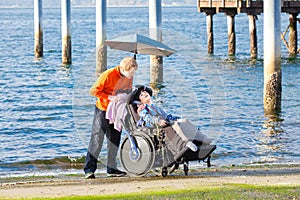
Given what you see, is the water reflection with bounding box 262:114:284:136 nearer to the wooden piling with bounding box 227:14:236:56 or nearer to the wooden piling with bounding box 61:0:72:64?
the wooden piling with bounding box 227:14:236:56

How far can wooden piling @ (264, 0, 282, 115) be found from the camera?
863 inches

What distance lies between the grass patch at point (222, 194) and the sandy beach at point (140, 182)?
0.30 meters

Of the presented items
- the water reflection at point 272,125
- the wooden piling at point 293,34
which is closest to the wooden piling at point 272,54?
the water reflection at point 272,125

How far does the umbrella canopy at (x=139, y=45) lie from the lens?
39.9 ft

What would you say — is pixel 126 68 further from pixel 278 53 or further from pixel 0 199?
pixel 278 53

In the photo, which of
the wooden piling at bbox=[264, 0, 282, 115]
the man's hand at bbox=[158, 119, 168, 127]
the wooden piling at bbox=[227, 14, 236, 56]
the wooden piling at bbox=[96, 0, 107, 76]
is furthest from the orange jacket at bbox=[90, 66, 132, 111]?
the wooden piling at bbox=[227, 14, 236, 56]

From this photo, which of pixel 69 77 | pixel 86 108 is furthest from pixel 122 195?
pixel 69 77

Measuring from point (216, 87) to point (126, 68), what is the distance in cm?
260

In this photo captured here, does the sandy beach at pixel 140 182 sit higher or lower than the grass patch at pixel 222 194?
lower

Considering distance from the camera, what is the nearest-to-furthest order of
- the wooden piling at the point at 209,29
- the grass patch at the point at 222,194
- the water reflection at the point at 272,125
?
the grass patch at the point at 222,194 < the water reflection at the point at 272,125 < the wooden piling at the point at 209,29

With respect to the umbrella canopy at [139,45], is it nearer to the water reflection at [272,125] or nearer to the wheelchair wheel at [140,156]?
the wheelchair wheel at [140,156]

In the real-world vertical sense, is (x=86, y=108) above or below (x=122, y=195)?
above

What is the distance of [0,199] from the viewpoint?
10.3m

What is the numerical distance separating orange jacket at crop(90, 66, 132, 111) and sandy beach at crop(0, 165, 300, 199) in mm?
1131
